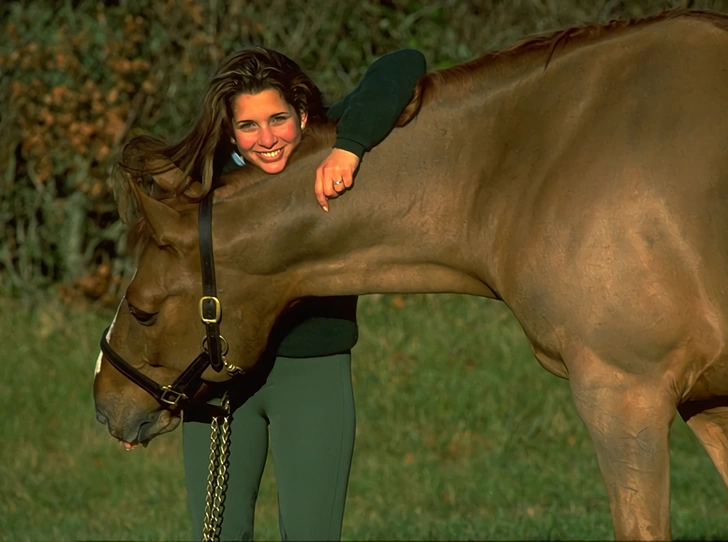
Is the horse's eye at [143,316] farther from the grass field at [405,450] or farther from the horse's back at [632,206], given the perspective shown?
the grass field at [405,450]

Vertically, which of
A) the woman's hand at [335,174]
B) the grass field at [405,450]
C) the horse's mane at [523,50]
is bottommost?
the grass field at [405,450]

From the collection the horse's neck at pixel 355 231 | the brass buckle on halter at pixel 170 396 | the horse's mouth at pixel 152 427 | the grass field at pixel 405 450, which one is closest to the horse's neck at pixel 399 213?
the horse's neck at pixel 355 231

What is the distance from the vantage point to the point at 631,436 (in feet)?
9.30

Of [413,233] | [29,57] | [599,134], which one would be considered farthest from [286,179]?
[29,57]

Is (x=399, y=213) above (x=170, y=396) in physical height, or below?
above

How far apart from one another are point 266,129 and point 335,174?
0.98ft

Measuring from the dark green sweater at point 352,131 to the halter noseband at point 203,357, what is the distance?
0.27 meters

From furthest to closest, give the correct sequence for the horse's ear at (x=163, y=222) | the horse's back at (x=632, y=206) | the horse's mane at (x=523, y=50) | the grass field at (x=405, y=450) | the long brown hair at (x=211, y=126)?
1. the grass field at (x=405, y=450)
2. the long brown hair at (x=211, y=126)
3. the horse's ear at (x=163, y=222)
4. the horse's mane at (x=523, y=50)
5. the horse's back at (x=632, y=206)

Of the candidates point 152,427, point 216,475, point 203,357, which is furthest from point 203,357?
point 216,475

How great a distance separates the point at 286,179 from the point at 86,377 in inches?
156

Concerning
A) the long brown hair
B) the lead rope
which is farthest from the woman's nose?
the lead rope

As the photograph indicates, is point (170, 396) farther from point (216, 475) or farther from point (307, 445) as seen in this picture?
point (307, 445)

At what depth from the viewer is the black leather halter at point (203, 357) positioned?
318cm

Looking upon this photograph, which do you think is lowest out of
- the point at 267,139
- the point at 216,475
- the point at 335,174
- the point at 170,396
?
the point at 216,475
